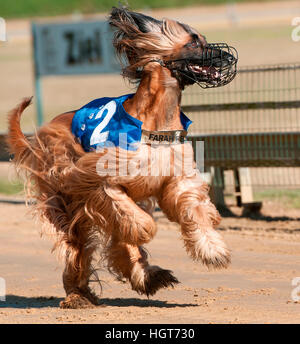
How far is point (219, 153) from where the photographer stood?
798 cm

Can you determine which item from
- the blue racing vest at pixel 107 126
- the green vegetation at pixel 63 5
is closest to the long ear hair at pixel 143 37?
the blue racing vest at pixel 107 126

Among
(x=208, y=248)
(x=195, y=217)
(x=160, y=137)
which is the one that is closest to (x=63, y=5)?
(x=160, y=137)

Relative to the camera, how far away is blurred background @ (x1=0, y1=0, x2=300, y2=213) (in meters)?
7.78

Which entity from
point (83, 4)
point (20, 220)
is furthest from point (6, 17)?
point (20, 220)

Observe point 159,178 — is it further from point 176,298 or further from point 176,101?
point 176,298

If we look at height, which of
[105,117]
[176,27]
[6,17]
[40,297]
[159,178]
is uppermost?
[6,17]

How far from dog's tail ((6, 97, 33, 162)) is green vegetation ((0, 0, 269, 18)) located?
34790mm

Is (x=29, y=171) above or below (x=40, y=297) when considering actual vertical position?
above

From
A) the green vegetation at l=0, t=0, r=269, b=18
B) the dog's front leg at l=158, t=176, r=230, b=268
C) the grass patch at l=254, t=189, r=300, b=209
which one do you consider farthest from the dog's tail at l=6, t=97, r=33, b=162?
the green vegetation at l=0, t=0, r=269, b=18

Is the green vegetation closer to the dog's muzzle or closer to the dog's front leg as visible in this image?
the dog's muzzle

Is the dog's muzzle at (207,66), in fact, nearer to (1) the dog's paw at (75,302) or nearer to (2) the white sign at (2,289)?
(1) the dog's paw at (75,302)

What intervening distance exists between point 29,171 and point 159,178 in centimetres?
103

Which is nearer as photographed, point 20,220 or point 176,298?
point 176,298

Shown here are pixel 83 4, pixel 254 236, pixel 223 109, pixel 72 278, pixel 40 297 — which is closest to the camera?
pixel 72 278
